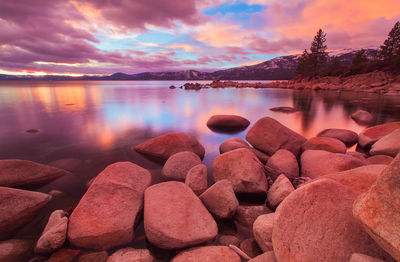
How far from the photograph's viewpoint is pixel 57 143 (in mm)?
10359

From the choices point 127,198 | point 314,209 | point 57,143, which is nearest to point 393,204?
point 314,209

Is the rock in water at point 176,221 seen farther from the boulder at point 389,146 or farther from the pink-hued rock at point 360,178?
the boulder at point 389,146

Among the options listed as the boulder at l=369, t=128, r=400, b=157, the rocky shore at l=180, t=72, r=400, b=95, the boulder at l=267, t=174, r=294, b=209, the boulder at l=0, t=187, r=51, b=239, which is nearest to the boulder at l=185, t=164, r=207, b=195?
the boulder at l=267, t=174, r=294, b=209

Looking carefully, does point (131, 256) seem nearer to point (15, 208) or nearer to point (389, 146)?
point (15, 208)

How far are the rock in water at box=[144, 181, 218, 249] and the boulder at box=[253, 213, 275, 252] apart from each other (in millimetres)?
845

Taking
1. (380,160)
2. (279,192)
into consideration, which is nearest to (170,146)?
(279,192)

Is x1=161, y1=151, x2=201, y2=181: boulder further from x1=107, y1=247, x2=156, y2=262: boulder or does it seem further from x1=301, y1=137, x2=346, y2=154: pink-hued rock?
x1=301, y1=137, x2=346, y2=154: pink-hued rock

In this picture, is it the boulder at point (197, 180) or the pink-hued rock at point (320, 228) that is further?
the boulder at point (197, 180)

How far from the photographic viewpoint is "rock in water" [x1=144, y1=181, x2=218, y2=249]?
11.5 feet

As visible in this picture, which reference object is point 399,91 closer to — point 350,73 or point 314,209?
point 350,73

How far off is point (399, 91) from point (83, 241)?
59103mm

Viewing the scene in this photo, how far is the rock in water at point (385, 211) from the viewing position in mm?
1861

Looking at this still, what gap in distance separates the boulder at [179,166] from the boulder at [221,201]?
183 cm

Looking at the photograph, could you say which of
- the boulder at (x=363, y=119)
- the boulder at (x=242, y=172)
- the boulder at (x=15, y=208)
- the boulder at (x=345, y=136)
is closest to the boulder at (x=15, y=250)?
the boulder at (x=15, y=208)
